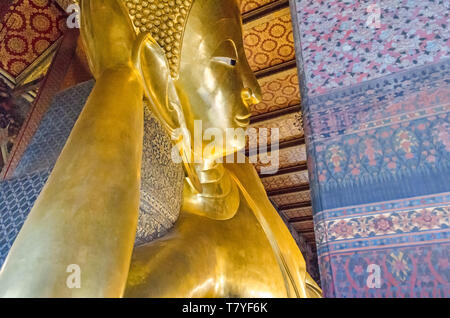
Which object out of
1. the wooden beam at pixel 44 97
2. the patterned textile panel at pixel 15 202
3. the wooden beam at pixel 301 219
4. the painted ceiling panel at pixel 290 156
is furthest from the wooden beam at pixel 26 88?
the wooden beam at pixel 301 219

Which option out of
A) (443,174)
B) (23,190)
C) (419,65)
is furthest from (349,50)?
(23,190)

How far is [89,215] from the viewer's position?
0.68 metres

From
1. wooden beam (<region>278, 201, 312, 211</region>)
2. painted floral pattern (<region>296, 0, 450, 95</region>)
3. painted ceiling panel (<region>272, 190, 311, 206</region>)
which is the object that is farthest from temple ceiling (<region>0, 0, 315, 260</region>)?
painted floral pattern (<region>296, 0, 450, 95</region>)

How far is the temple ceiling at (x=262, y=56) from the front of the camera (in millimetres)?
1919

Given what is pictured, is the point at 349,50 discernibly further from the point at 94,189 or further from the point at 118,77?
the point at 94,189

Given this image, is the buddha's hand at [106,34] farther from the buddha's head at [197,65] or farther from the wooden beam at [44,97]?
the wooden beam at [44,97]

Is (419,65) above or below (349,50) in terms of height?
below

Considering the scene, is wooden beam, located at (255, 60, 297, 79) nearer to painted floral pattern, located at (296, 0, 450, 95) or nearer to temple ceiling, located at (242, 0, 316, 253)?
temple ceiling, located at (242, 0, 316, 253)

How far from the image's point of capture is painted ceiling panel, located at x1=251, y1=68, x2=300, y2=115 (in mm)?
3056

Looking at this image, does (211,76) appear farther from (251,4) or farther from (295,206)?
(295,206)

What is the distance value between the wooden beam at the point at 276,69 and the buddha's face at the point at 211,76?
5.31 feet

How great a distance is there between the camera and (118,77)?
101 centimetres

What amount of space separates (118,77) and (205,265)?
1.96ft
